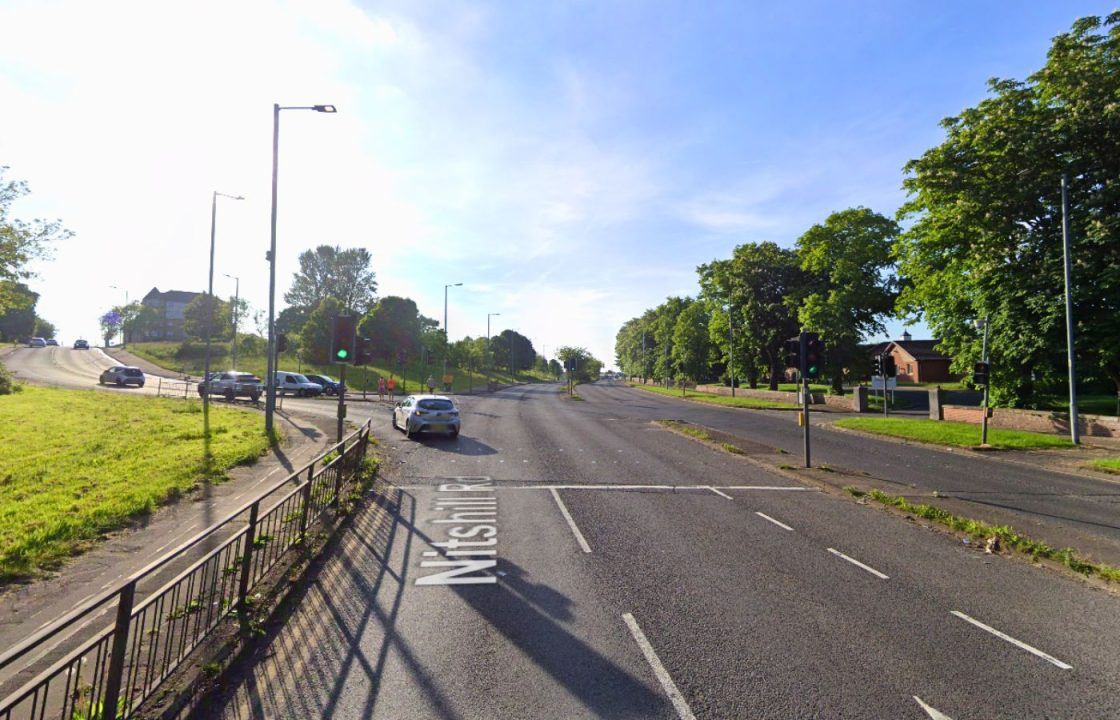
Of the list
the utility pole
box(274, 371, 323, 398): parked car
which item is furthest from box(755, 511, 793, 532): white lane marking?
box(274, 371, 323, 398): parked car

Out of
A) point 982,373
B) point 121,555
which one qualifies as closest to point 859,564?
point 121,555

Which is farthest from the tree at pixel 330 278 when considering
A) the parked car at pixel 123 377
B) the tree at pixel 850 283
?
the tree at pixel 850 283

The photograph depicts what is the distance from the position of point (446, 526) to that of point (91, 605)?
19.2 feet

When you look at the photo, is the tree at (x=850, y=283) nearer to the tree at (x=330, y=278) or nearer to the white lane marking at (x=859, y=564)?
→ the white lane marking at (x=859, y=564)

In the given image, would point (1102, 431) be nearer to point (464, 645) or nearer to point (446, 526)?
point (446, 526)

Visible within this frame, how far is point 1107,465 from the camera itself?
14.8 m

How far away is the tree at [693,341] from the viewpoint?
2891 inches

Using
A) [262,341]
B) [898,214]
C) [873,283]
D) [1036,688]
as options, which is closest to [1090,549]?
[1036,688]

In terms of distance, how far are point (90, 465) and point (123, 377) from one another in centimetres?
3594

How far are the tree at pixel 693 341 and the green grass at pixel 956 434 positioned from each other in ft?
156

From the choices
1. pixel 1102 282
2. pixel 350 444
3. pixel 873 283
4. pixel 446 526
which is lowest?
pixel 446 526

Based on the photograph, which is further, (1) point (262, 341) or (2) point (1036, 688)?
(1) point (262, 341)

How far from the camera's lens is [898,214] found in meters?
28.9

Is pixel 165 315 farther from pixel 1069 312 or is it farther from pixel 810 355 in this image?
pixel 1069 312
